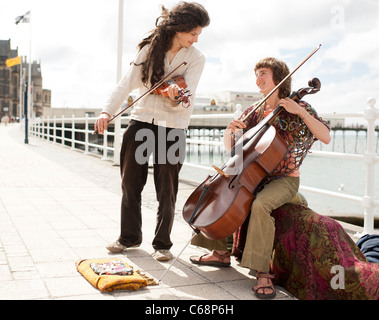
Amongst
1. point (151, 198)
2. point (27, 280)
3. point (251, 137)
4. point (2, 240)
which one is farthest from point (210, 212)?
point (151, 198)

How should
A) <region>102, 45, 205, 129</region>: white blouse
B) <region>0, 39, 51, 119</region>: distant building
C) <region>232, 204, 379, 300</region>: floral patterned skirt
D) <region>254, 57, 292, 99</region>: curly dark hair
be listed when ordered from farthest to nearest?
1. <region>0, 39, 51, 119</region>: distant building
2. <region>102, 45, 205, 129</region>: white blouse
3. <region>254, 57, 292, 99</region>: curly dark hair
4. <region>232, 204, 379, 300</region>: floral patterned skirt

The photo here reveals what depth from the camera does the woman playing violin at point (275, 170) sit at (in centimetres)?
259

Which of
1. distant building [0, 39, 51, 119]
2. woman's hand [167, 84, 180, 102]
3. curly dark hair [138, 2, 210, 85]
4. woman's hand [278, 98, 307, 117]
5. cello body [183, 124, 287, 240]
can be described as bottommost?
cello body [183, 124, 287, 240]

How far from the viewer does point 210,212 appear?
2.54 meters

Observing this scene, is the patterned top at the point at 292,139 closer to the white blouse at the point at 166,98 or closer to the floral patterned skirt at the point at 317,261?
the floral patterned skirt at the point at 317,261

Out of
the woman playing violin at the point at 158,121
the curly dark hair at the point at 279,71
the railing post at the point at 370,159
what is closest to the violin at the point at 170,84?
the woman playing violin at the point at 158,121

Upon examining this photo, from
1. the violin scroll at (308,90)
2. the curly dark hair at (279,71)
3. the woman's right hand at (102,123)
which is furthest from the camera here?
the woman's right hand at (102,123)

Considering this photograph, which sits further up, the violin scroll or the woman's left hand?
the violin scroll

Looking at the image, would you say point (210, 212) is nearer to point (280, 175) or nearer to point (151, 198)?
point (280, 175)

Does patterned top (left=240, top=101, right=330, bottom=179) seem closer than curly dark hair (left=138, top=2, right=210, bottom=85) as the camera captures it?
Yes

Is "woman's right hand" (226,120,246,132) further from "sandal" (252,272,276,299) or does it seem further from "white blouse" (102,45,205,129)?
"sandal" (252,272,276,299)

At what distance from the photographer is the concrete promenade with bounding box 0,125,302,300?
2.56 metres

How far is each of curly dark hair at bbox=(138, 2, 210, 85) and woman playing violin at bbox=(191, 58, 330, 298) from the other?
0.51 metres

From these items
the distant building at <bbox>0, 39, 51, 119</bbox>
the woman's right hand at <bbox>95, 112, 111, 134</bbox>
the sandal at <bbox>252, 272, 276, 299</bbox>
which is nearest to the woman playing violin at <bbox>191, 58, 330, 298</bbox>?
the sandal at <bbox>252, 272, 276, 299</bbox>
